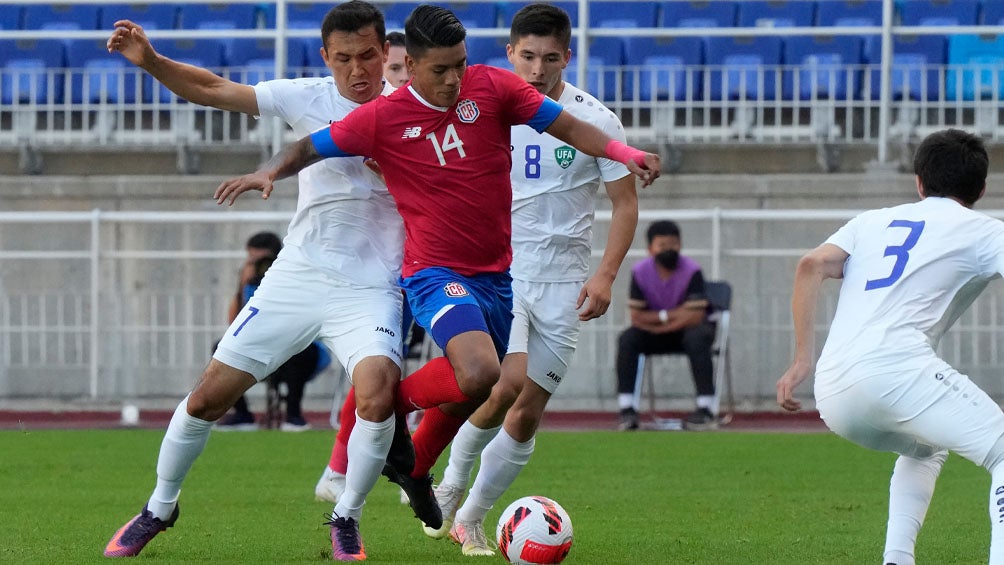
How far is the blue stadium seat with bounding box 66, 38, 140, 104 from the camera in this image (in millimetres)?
15734

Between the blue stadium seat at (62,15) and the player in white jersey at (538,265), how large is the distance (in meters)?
12.1

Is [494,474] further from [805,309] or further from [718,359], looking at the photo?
[718,359]

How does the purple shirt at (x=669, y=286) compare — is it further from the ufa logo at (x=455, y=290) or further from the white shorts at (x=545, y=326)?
the ufa logo at (x=455, y=290)

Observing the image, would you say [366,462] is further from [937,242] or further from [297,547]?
[937,242]

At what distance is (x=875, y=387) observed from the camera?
4715 mm

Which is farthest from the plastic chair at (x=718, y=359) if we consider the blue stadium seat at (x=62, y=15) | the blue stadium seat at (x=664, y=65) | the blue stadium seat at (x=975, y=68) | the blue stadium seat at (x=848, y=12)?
the blue stadium seat at (x=62, y=15)

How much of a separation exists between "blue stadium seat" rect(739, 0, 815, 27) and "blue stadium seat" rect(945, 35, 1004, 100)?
62.1 inches

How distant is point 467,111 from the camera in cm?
579

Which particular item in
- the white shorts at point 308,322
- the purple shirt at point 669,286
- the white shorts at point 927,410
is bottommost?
the purple shirt at point 669,286

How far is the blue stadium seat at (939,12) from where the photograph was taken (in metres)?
16.4

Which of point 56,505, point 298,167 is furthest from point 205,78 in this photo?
point 56,505

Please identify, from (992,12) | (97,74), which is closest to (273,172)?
(97,74)

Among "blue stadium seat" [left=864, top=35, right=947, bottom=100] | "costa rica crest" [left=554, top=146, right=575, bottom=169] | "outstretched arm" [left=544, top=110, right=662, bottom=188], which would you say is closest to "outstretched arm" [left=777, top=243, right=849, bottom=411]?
"outstretched arm" [left=544, top=110, right=662, bottom=188]

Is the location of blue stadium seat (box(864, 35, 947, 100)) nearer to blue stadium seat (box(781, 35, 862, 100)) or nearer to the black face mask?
blue stadium seat (box(781, 35, 862, 100))
